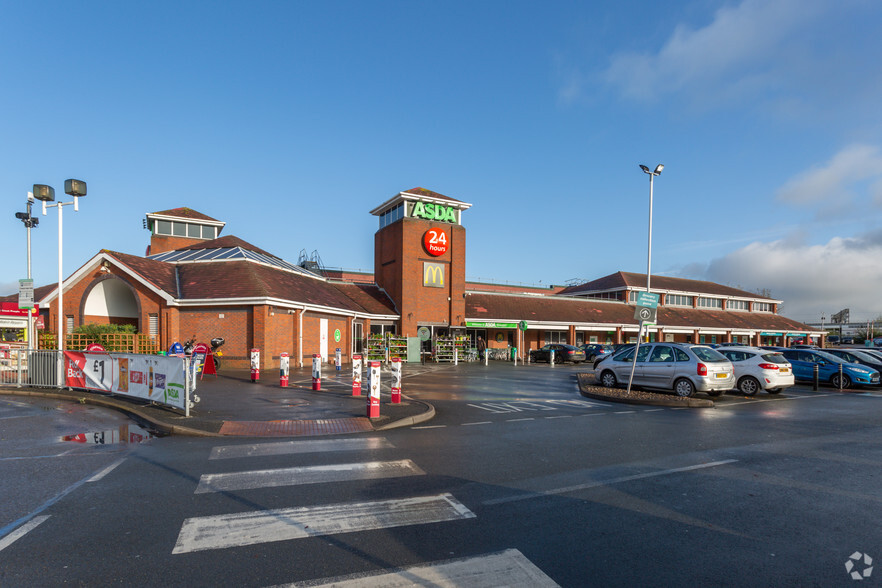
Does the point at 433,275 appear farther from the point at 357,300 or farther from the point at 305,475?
the point at 305,475

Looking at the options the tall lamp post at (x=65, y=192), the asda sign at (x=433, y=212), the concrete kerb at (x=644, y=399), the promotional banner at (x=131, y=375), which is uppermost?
the asda sign at (x=433, y=212)

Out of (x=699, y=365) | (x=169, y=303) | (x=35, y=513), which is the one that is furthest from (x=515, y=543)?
(x=169, y=303)

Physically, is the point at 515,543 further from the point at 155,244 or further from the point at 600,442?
the point at 155,244

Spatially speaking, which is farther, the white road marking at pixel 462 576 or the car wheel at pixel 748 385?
the car wheel at pixel 748 385

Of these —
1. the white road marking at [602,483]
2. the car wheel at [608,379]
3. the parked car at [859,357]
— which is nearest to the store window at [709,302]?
the parked car at [859,357]

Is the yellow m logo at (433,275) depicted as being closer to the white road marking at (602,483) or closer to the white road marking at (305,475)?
the white road marking at (305,475)

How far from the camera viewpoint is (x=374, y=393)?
10867 millimetres

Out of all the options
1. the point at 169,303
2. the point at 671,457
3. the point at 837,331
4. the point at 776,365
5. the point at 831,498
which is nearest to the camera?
the point at 831,498

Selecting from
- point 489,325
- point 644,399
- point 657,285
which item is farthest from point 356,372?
point 657,285

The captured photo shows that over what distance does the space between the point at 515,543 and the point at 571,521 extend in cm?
82

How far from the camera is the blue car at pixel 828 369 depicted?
1912 centimetres

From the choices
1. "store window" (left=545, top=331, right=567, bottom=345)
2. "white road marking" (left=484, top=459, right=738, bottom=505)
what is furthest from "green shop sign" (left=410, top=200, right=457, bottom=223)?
"white road marking" (left=484, top=459, right=738, bottom=505)

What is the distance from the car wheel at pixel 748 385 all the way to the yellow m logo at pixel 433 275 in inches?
822

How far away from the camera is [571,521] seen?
199 inches
